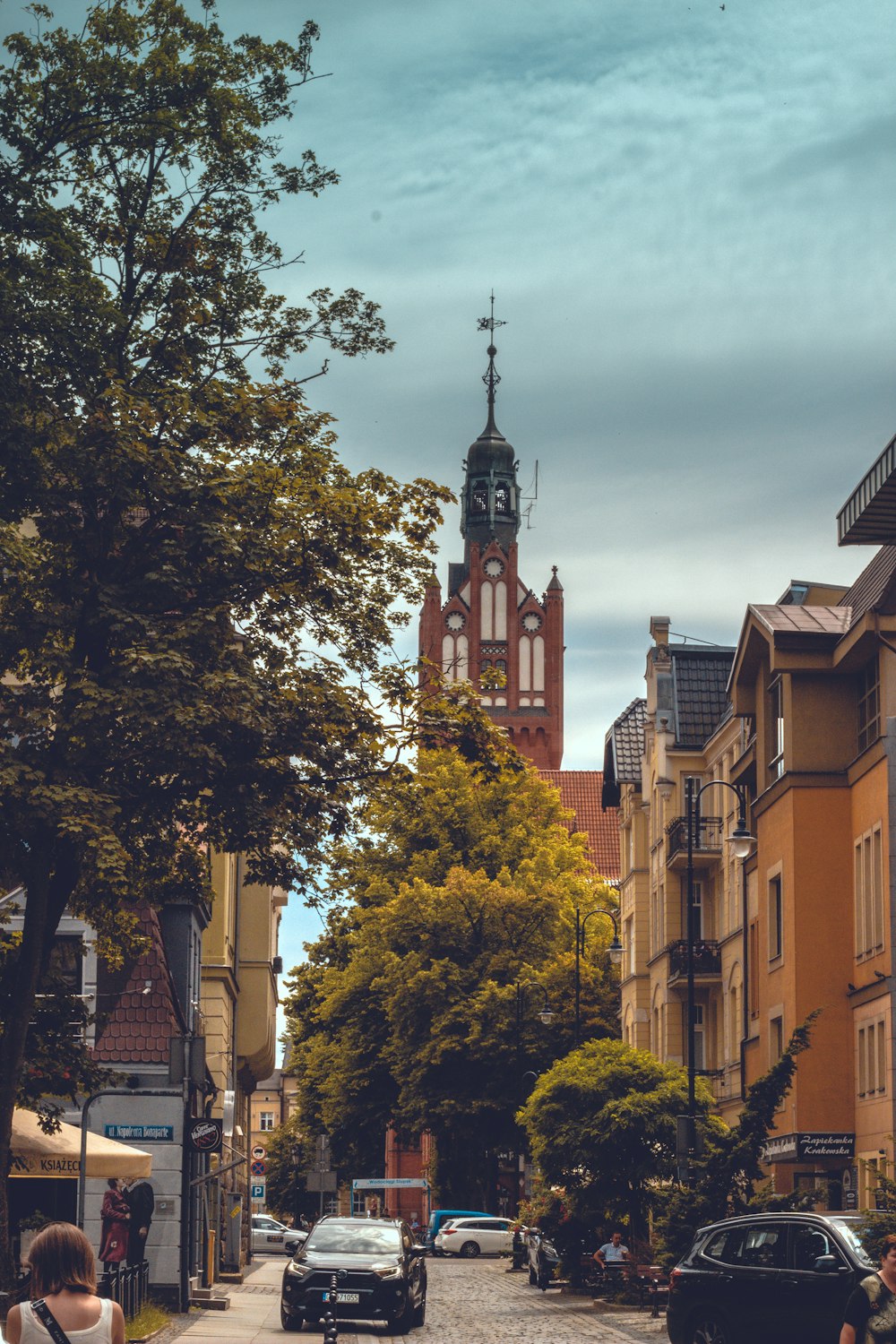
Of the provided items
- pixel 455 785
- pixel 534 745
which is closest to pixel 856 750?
pixel 455 785

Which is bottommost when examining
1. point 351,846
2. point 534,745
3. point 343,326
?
point 351,846

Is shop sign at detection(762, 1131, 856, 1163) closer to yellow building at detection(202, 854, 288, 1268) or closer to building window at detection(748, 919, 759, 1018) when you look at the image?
building window at detection(748, 919, 759, 1018)

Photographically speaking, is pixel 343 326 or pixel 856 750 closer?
pixel 343 326

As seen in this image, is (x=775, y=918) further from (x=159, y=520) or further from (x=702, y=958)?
(x=159, y=520)

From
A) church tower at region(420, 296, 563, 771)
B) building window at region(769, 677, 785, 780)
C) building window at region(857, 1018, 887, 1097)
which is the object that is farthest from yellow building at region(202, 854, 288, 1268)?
church tower at region(420, 296, 563, 771)

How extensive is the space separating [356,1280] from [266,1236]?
47230 mm

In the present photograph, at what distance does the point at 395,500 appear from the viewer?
20875 mm

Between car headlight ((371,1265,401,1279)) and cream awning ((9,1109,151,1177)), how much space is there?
4.86m

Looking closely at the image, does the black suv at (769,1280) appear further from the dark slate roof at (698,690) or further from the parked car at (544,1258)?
the dark slate roof at (698,690)

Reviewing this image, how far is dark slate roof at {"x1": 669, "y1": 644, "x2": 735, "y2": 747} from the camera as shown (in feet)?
181

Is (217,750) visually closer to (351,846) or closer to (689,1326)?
(351,846)

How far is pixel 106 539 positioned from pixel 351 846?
5085 mm

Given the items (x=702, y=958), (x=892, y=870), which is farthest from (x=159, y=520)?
(x=702, y=958)

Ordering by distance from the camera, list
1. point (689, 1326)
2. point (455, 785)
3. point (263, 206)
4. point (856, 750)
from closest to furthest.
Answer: point (689, 1326) → point (263, 206) → point (856, 750) → point (455, 785)
